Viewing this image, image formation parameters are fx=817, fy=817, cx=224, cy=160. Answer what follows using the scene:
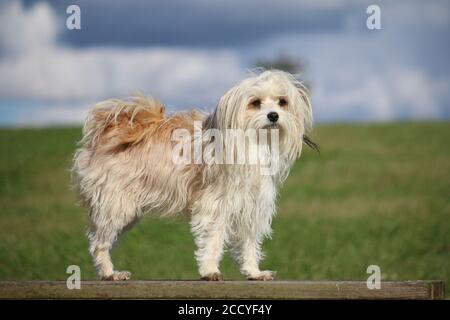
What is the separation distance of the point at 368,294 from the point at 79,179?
2796mm

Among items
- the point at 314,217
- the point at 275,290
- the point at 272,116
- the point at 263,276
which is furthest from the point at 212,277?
the point at 314,217

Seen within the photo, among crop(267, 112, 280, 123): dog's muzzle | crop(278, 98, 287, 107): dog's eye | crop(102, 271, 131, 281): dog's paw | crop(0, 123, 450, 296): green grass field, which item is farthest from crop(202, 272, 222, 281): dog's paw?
crop(0, 123, 450, 296): green grass field

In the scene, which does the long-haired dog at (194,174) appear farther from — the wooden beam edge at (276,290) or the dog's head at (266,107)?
the wooden beam edge at (276,290)

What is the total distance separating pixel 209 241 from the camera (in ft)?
21.4

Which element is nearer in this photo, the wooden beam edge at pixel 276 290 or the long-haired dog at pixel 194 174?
the wooden beam edge at pixel 276 290

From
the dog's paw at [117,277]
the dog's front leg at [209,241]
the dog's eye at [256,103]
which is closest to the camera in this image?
the dog's eye at [256,103]

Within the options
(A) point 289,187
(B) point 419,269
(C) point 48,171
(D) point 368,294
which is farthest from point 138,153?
(C) point 48,171

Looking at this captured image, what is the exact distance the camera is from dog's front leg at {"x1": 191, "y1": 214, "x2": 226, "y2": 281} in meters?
6.48

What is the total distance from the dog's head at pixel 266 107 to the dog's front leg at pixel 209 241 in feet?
2.49

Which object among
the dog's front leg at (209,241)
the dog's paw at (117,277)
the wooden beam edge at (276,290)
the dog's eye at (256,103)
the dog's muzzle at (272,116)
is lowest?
the dog's paw at (117,277)

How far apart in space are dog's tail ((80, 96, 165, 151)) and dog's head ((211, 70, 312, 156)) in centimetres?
86

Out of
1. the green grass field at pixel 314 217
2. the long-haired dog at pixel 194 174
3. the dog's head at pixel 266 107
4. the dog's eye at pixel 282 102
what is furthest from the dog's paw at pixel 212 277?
the green grass field at pixel 314 217

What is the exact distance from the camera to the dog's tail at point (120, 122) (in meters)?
7.01

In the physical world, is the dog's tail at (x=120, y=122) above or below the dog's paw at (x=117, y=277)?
above
